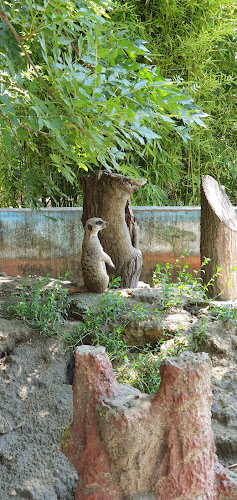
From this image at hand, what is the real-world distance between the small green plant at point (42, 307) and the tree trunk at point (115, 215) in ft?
2.63

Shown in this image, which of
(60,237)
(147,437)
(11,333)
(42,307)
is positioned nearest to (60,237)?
(60,237)

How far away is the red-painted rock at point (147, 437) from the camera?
1.70 meters

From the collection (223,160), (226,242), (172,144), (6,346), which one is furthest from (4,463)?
(223,160)

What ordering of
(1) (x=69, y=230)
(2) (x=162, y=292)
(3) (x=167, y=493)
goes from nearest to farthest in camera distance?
(3) (x=167, y=493)
(2) (x=162, y=292)
(1) (x=69, y=230)

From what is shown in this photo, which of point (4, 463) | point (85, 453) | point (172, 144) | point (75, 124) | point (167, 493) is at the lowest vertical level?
point (4, 463)

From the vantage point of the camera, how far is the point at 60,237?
5945mm

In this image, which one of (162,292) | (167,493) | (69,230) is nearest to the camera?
(167,493)

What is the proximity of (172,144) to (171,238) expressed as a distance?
1275 millimetres

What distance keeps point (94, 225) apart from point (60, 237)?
1929 mm

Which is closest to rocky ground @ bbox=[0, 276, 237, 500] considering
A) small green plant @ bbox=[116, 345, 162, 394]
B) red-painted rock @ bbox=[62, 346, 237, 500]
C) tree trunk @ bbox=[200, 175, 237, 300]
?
small green plant @ bbox=[116, 345, 162, 394]

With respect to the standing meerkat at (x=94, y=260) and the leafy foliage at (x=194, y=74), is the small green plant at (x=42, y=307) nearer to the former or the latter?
the standing meerkat at (x=94, y=260)

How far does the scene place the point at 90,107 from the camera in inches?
84.8

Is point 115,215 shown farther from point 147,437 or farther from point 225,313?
point 147,437

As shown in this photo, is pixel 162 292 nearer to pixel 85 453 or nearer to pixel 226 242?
pixel 226 242
